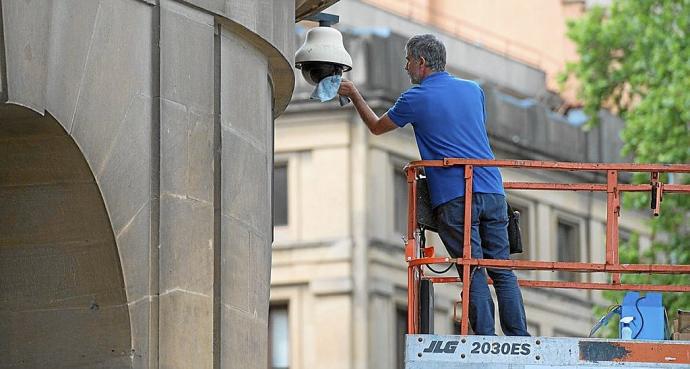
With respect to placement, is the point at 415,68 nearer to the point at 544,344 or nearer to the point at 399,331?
the point at 544,344

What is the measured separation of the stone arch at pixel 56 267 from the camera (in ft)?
46.3

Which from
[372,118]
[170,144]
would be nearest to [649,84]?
[372,118]

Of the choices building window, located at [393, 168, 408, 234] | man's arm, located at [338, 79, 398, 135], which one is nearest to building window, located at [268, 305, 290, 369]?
building window, located at [393, 168, 408, 234]

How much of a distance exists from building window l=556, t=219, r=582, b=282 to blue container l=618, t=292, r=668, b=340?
1486 inches

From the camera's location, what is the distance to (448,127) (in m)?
15.4

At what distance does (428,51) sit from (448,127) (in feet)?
2.01

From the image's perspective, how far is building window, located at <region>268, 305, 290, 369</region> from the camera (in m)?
47.1

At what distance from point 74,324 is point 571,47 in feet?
143

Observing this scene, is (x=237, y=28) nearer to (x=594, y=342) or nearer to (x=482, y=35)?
(x=594, y=342)

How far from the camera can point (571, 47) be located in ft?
188

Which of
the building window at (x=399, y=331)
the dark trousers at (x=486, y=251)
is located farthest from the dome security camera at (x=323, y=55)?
the building window at (x=399, y=331)

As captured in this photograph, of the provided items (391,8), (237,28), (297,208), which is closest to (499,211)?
(237,28)

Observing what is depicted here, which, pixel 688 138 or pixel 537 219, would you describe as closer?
pixel 688 138

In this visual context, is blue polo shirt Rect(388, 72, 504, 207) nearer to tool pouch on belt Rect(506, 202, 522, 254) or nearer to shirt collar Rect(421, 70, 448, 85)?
shirt collar Rect(421, 70, 448, 85)
